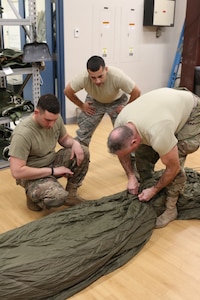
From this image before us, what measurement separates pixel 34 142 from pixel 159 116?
0.84m

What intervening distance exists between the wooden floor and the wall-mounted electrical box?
3110mm

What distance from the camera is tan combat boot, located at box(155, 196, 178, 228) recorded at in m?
2.36

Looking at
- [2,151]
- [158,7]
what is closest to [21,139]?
[2,151]

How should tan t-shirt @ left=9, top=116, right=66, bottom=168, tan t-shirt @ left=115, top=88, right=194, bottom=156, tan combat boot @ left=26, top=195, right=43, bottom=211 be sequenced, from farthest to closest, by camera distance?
1. tan combat boot @ left=26, top=195, right=43, bottom=211
2. tan t-shirt @ left=9, top=116, right=66, bottom=168
3. tan t-shirt @ left=115, top=88, right=194, bottom=156

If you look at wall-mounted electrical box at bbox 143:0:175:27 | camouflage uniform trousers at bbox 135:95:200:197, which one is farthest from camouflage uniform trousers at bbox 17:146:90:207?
wall-mounted electrical box at bbox 143:0:175:27

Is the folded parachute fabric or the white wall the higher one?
the white wall

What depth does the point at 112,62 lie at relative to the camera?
5.02 m

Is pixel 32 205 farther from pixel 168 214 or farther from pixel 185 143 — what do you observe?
pixel 185 143

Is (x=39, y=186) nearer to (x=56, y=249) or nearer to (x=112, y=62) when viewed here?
(x=56, y=249)

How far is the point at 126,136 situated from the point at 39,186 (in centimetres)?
76

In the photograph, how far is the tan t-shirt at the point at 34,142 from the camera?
7.34 ft

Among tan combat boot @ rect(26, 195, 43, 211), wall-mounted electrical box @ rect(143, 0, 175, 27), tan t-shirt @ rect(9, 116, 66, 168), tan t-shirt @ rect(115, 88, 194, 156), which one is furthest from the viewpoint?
wall-mounted electrical box @ rect(143, 0, 175, 27)

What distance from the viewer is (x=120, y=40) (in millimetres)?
5000

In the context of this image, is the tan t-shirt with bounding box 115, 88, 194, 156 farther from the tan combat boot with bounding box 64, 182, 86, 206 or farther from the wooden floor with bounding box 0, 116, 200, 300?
the tan combat boot with bounding box 64, 182, 86, 206
